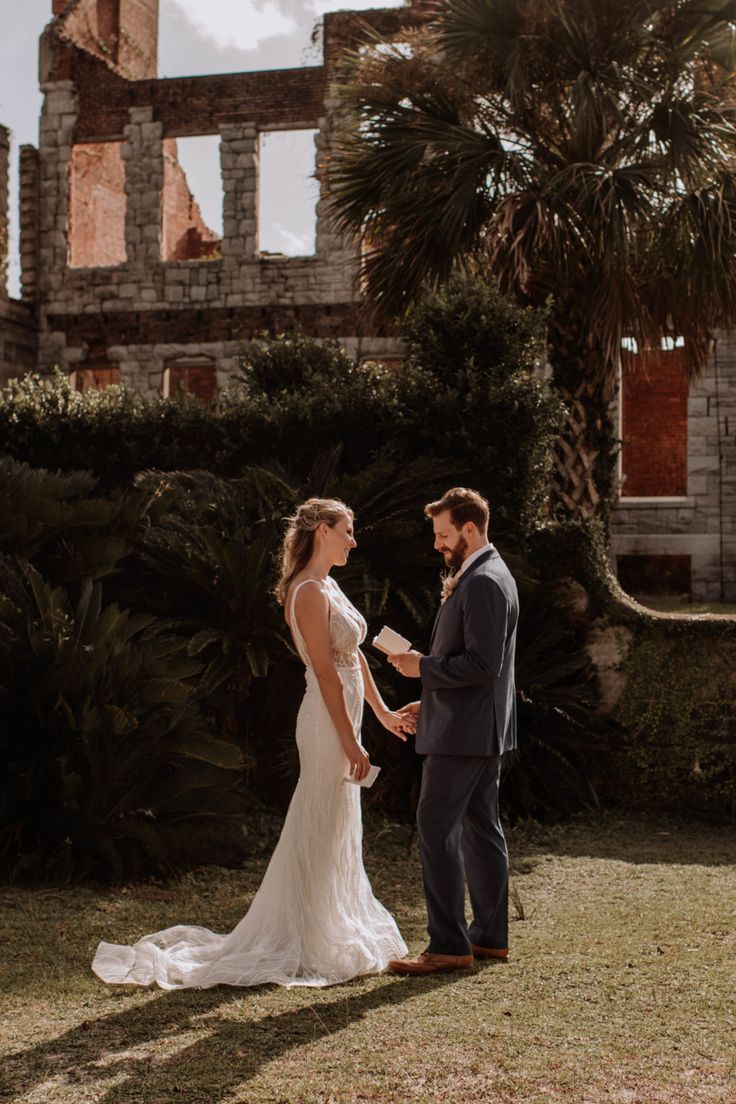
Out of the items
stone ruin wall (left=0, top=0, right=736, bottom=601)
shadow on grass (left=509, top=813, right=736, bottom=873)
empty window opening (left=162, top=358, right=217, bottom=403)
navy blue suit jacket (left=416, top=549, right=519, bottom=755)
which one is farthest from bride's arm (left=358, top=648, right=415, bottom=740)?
empty window opening (left=162, top=358, right=217, bottom=403)

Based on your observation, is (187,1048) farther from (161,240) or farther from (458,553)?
(161,240)

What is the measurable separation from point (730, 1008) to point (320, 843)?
1737 mm

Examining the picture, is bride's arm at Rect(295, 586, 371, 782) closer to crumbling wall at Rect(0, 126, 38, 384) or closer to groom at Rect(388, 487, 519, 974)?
groom at Rect(388, 487, 519, 974)

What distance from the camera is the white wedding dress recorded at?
16.6 ft

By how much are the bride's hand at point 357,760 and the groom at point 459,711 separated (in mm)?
241

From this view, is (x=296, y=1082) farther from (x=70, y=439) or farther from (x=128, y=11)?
(x=128, y=11)

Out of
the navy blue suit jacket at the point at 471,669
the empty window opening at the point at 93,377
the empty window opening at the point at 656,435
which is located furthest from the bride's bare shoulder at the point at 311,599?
the empty window opening at the point at 656,435

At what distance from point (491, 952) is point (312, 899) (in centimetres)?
85

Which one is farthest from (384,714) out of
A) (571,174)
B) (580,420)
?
(571,174)

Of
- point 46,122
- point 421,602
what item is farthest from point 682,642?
point 46,122

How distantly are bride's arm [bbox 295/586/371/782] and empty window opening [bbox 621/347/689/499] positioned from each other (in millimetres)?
20319

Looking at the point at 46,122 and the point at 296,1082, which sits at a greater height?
the point at 46,122

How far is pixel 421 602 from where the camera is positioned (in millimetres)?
9539

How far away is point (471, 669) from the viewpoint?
16.3ft
